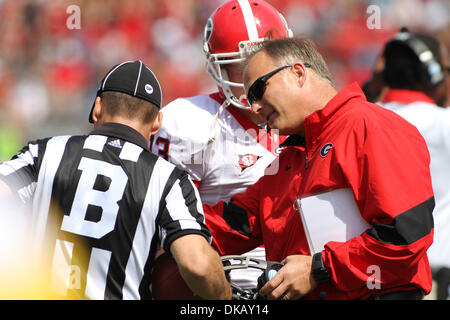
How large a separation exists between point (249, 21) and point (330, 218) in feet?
4.76

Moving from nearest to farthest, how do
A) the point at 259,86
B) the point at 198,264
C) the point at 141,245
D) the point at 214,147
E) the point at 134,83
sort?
the point at 198,264, the point at 141,245, the point at 259,86, the point at 134,83, the point at 214,147

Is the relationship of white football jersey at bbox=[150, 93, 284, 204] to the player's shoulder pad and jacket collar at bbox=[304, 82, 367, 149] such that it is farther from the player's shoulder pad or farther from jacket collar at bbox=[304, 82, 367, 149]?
jacket collar at bbox=[304, 82, 367, 149]

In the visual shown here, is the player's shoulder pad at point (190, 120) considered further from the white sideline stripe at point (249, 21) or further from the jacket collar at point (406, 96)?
the jacket collar at point (406, 96)

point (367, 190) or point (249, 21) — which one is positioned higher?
point (249, 21)

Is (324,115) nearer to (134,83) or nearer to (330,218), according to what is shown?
(330,218)

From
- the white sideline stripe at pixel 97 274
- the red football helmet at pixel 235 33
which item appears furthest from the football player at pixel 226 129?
the white sideline stripe at pixel 97 274

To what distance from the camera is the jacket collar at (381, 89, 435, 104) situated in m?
3.80

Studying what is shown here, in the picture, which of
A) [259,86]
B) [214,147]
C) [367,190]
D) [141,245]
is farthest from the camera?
[214,147]

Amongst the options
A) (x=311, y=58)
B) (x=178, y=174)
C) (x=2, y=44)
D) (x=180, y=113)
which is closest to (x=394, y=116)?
(x=311, y=58)

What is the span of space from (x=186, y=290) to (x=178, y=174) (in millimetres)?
450

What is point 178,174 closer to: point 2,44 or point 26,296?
point 26,296

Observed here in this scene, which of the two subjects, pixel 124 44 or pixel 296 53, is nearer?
pixel 296 53

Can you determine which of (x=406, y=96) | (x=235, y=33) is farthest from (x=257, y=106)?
(x=406, y=96)

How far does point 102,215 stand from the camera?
221cm
